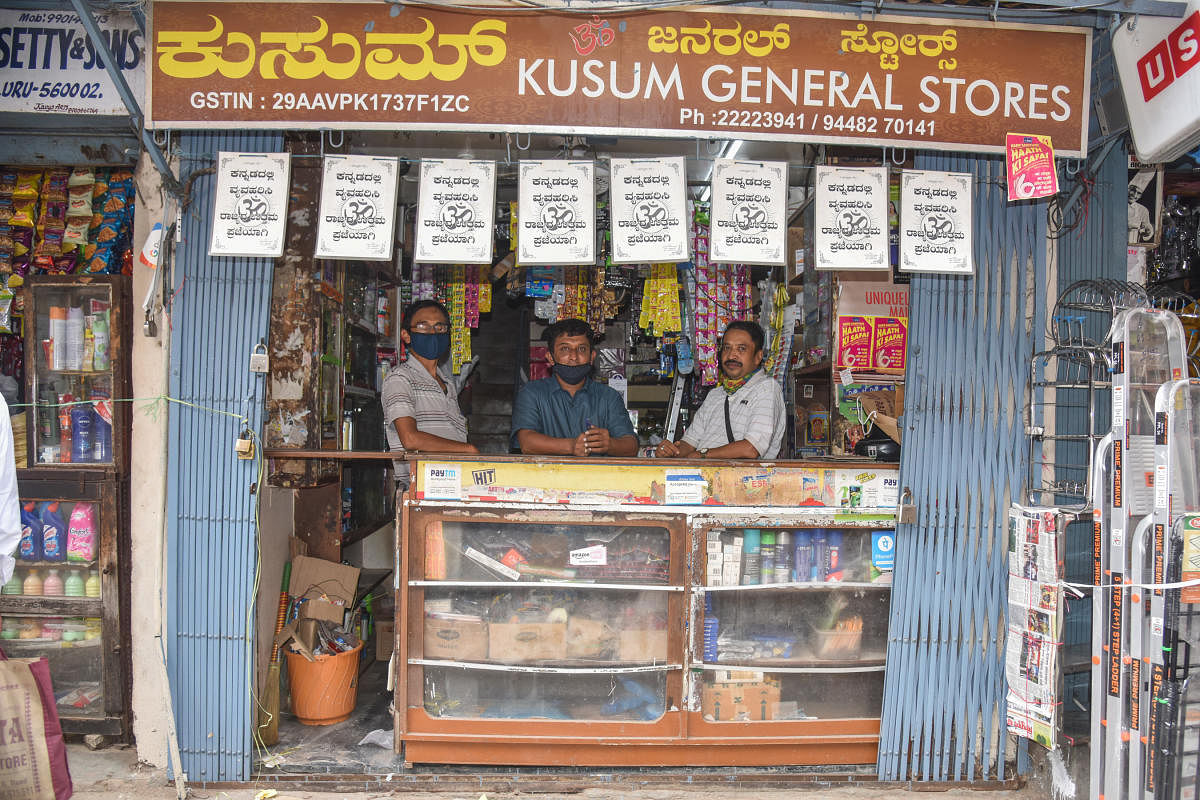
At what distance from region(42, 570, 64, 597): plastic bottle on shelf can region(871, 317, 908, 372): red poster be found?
464 centimetres

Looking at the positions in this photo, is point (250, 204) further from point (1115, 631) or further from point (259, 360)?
point (1115, 631)

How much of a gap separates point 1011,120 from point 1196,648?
232 centimetres

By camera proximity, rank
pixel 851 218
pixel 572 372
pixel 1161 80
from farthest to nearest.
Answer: pixel 572 372 < pixel 851 218 < pixel 1161 80

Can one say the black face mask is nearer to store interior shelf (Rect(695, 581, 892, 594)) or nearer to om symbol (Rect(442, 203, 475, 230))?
om symbol (Rect(442, 203, 475, 230))

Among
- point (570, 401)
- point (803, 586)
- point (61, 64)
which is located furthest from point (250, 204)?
point (803, 586)

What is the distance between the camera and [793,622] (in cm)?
363

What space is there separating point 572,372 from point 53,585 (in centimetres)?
294

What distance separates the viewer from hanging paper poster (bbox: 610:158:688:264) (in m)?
3.33

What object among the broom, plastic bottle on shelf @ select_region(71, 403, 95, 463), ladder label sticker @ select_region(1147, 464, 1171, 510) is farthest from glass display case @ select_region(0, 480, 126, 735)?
ladder label sticker @ select_region(1147, 464, 1171, 510)

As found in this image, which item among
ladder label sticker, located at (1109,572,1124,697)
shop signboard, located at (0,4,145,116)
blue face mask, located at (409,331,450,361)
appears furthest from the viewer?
blue face mask, located at (409,331,450,361)

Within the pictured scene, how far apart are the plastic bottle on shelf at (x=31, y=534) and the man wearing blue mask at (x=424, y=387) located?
5.91 ft

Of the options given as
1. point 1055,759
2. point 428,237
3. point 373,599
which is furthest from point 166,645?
point 1055,759

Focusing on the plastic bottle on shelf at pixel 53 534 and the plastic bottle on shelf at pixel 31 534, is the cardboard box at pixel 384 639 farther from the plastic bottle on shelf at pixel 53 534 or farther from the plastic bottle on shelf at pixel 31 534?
the plastic bottle on shelf at pixel 31 534

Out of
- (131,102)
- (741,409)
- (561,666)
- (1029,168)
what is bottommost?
→ (561,666)
